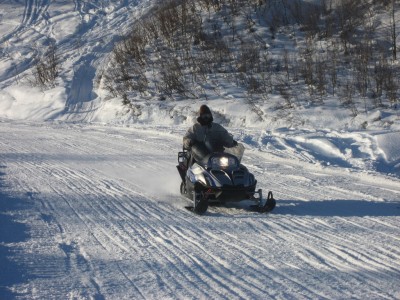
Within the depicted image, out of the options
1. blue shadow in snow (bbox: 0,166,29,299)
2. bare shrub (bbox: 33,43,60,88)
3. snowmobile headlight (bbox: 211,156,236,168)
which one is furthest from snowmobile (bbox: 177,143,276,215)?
bare shrub (bbox: 33,43,60,88)

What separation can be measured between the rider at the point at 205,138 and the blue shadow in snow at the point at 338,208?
4.38ft

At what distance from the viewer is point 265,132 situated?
607 inches

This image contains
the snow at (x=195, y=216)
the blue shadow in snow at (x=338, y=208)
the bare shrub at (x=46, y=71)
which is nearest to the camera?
the snow at (x=195, y=216)

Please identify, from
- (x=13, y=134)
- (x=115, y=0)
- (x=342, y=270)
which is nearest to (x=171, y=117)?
(x=13, y=134)

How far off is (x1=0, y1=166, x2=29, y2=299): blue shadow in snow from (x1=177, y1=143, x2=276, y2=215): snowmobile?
253 cm

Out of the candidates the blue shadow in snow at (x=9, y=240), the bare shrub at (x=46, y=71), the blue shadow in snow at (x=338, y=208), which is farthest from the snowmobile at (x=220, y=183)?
the bare shrub at (x=46, y=71)

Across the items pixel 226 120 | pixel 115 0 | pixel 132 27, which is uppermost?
pixel 115 0

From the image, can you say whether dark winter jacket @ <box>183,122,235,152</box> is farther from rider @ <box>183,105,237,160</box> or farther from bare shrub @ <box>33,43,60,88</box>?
bare shrub @ <box>33,43,60,88</box>

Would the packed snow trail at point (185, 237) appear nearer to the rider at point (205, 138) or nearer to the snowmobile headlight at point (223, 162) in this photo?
the snowmobile headlight at point (223, 162)

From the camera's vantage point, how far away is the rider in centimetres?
874

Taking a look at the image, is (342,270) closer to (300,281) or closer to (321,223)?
(300,281)

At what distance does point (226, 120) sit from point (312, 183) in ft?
28.6

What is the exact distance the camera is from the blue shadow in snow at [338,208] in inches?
312

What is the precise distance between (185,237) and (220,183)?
1.45m
